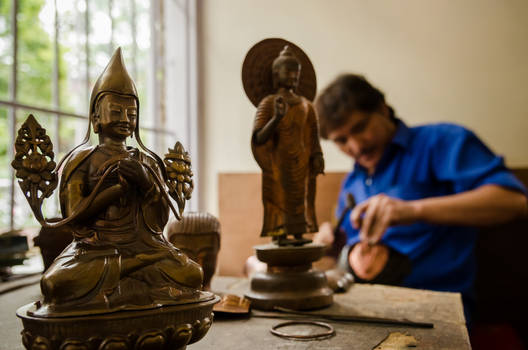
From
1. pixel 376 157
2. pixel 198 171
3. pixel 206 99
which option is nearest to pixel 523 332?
pixel 376 157

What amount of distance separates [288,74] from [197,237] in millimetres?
450

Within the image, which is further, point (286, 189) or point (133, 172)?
point (286, 189)

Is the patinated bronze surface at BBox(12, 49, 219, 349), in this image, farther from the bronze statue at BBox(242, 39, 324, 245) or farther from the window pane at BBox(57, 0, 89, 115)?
the window pane at BBox(57, 0, 89, 115)

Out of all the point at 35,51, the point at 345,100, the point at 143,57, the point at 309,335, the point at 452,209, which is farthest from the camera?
the point at 143,57

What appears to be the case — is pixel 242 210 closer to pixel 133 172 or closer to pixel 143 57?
pixel 143 57

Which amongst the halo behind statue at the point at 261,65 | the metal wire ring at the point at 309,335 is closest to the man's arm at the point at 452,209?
the halo behind statue at the point at 261,65

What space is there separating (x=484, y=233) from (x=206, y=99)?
1.56 m

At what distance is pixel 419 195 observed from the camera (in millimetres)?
1997

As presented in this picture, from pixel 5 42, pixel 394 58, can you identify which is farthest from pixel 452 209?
pixel 5 42

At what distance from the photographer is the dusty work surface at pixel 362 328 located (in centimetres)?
87

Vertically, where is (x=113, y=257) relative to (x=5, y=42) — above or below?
below

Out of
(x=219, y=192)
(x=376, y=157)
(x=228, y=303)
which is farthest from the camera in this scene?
(x=219, y=192)

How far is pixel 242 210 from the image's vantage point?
2520 millimetres

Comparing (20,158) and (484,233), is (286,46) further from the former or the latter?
(484,233)
